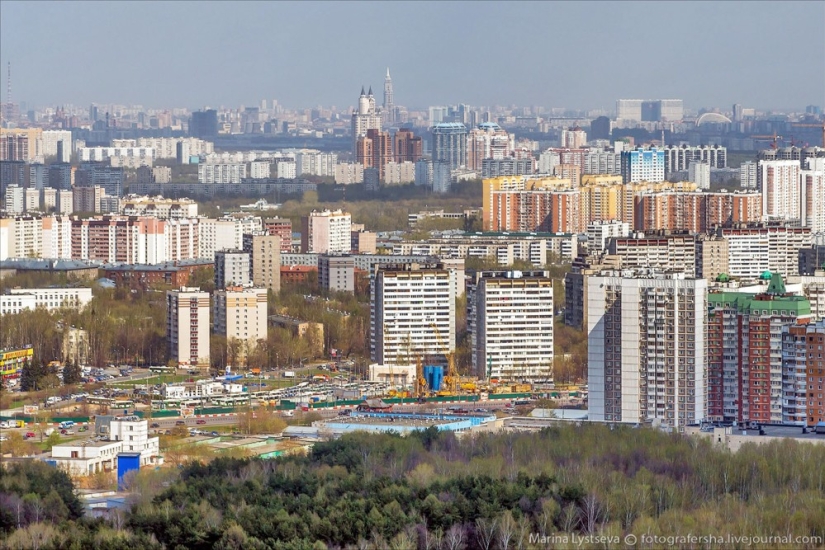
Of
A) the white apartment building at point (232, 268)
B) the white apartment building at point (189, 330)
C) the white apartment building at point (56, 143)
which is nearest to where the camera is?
the white apartment building at point (189, 330)

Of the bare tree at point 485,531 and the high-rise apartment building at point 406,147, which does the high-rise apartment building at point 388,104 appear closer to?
the high-rise apartment building at point 406,147

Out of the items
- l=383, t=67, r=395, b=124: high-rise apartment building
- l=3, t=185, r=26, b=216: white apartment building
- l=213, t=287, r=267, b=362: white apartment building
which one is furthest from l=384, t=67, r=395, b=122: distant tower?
l=213, t=287, r=267, b=362: white apartment building

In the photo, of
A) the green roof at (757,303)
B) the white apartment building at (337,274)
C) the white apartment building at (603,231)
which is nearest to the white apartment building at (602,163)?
the white apartment building at (603,231)

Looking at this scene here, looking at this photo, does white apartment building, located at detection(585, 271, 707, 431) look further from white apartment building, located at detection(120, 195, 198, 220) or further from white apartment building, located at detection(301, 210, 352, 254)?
white apartment building, located at detection(120, 195, 198, 220)

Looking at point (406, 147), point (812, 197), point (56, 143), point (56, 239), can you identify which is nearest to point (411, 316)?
point (56, 239)

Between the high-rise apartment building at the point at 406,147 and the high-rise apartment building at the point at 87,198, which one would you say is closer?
the high-rise apartment building at the point at 87,198

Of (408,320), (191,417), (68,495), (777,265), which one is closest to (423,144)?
(777,265)
